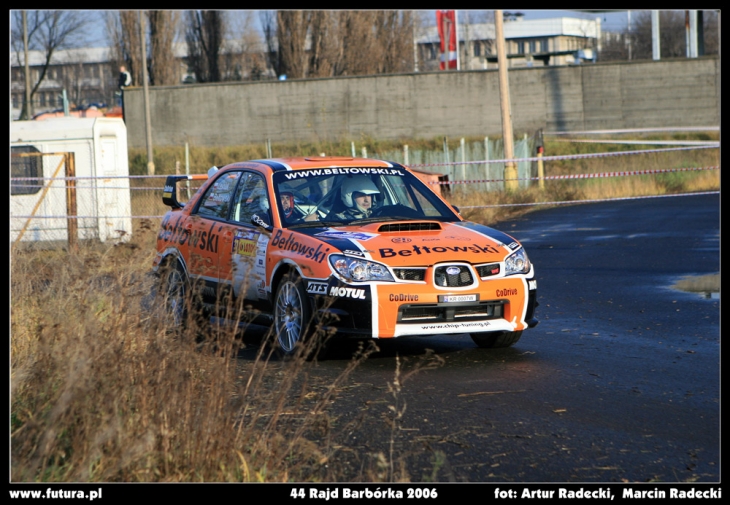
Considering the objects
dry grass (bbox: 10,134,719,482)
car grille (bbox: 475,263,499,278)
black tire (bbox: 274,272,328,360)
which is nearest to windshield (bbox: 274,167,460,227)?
black tire (bbox: 274,272,328,360)

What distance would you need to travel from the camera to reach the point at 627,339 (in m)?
8.69

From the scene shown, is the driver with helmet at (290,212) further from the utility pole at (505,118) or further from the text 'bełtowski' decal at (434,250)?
the utility pole at (505,118)

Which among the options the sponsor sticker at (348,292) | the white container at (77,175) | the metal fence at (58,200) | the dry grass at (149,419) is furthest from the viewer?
the white container at (77,175)

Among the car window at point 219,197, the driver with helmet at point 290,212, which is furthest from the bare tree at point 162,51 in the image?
the driver with helmet at point 290,212

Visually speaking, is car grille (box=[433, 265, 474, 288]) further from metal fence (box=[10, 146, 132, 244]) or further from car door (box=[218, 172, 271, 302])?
metal fence (box=[10, 146, 132, 244])

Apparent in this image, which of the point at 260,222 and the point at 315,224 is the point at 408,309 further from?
the point at 260,222

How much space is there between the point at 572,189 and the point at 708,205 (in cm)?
443

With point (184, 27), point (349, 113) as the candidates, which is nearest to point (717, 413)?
point (349, 113)

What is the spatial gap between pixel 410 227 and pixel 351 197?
835 mm

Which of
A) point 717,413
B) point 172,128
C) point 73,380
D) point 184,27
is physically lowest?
point 717,413

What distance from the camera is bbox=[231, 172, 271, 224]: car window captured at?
8672mm

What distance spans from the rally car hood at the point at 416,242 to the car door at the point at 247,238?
46cm

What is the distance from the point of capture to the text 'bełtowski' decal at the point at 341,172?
8.83 metres

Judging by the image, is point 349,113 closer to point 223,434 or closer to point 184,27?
point 184,27
